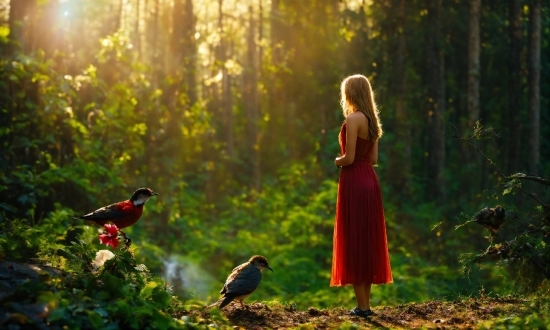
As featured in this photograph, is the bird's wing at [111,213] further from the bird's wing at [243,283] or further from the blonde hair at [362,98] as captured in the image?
the blonde hair at [362,98]

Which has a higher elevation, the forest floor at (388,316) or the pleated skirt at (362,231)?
the pleated skirt at (362,231)

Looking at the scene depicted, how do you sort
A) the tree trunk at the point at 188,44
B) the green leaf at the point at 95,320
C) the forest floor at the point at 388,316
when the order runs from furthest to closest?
the tree trunk at the point at 188,44 < the forest floor at the point at 388,316 < the green leaf at the point at 95,320

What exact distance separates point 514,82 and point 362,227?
63.4ft

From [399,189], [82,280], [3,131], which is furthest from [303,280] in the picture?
[82,280]

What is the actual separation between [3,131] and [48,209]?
1947mm

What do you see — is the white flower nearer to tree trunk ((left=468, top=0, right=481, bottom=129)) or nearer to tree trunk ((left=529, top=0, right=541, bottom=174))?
A: tree trunk ((left=529, top=0, right=541, bottom=174))

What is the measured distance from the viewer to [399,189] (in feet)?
91.2

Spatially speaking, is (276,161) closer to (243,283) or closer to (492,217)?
(243,283)

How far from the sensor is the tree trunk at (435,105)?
90.1 feet

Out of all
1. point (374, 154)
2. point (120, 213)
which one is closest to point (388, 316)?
point (374, 154)

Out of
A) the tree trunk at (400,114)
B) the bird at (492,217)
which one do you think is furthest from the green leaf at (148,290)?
the tree trunk at (400,114)

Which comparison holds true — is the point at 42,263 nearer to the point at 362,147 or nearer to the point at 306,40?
the point at 362,147

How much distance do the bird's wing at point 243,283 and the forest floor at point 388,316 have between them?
31 cm

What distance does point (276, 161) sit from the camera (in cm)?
3647
